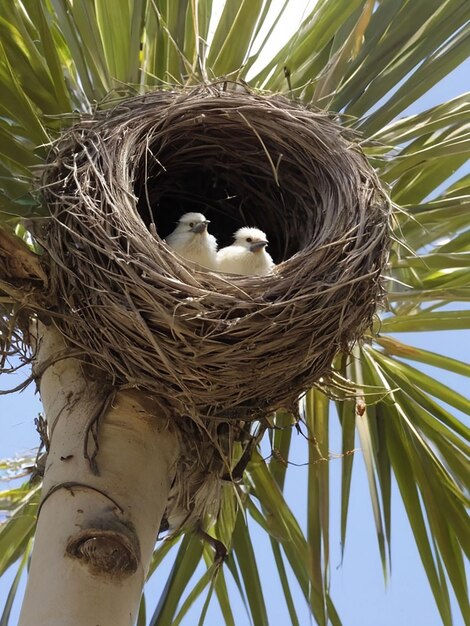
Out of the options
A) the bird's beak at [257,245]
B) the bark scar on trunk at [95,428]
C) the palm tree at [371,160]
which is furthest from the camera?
the bird's beak at [257,245]

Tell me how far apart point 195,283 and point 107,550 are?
0.69 meters

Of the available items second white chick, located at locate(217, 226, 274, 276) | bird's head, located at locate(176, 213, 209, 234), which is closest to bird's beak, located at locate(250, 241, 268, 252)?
second white chick, located at locate(217, 226, 274, 276)

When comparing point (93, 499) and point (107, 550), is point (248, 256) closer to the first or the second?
point (93, 499)

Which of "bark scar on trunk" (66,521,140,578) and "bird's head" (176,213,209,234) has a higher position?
"bird's head" (176,213,209,234)

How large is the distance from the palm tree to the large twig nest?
125 millimetres

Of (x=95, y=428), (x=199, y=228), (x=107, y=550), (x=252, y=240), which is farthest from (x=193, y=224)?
(x=107, y=550)

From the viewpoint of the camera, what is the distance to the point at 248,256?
331cm

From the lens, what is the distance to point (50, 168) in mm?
2658

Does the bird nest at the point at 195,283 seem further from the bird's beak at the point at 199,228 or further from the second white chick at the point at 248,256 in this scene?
the bird's beak at the point at 199,228

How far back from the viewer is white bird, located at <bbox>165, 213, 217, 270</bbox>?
3432 millimetres

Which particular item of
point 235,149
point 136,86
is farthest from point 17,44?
point 235,149

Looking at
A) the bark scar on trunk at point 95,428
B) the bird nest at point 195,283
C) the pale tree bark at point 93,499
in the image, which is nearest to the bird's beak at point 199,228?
the bird nest at point 195,283

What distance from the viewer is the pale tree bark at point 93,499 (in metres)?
2.00

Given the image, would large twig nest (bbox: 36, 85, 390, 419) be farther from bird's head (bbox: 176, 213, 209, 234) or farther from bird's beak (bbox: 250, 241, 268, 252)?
bird's head (bbox: 176, 213, 209, 234)
